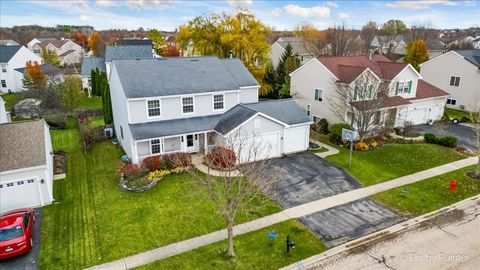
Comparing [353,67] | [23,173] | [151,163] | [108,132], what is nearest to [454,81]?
[353,67]

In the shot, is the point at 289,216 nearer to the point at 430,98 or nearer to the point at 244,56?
the point at 430,98

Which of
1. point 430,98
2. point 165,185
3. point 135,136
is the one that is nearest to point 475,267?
point 165,185

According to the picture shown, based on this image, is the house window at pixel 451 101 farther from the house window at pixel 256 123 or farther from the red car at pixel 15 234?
the red car at pixel 15 234

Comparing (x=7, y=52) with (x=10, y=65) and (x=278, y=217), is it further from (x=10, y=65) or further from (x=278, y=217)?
(x=278, y=217)

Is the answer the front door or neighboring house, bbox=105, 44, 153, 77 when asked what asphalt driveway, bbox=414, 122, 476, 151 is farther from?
neighboring house, bbox=105, 44, 153, 77

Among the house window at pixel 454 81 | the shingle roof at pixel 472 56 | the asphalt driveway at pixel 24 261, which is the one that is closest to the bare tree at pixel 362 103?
the house window at pixel 454 81
